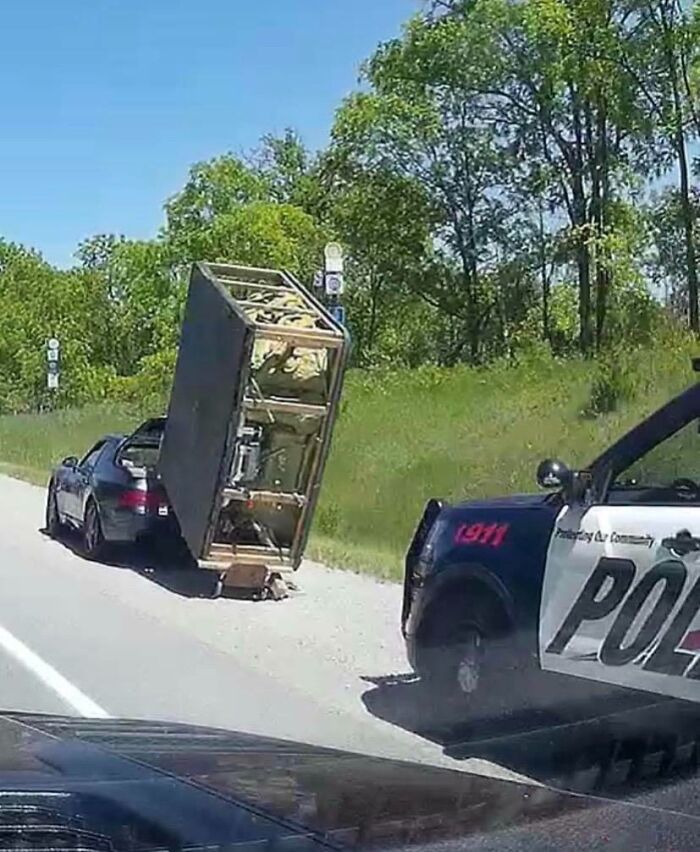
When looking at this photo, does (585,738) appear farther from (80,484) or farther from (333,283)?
(333,283)

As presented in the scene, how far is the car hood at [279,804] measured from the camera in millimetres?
2973

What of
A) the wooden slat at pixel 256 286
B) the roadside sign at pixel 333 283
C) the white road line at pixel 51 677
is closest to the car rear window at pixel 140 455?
the wooden slat at pixel 256 286

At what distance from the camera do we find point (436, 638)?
8.24m

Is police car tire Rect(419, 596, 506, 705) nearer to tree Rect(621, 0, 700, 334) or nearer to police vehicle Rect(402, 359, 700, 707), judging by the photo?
police vehicle Rect(402, 359, 700, 707)

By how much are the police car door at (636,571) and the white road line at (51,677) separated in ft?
8.14

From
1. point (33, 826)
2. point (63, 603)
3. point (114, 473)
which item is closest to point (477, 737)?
point (33, 826)

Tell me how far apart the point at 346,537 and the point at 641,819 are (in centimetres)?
1696

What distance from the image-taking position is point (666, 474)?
718 centimetres

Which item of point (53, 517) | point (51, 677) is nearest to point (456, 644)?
point (51, 677)

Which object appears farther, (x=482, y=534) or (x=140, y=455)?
(x=140, y=455)

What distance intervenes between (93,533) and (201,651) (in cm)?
Result: 646

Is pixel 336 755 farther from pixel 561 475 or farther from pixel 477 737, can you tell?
pixel 477 737

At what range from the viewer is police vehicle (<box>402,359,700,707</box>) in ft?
21.9

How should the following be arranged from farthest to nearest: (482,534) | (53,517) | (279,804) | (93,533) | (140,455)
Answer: (53,517), (140,455), (93,533), (482,534), (279,804)
